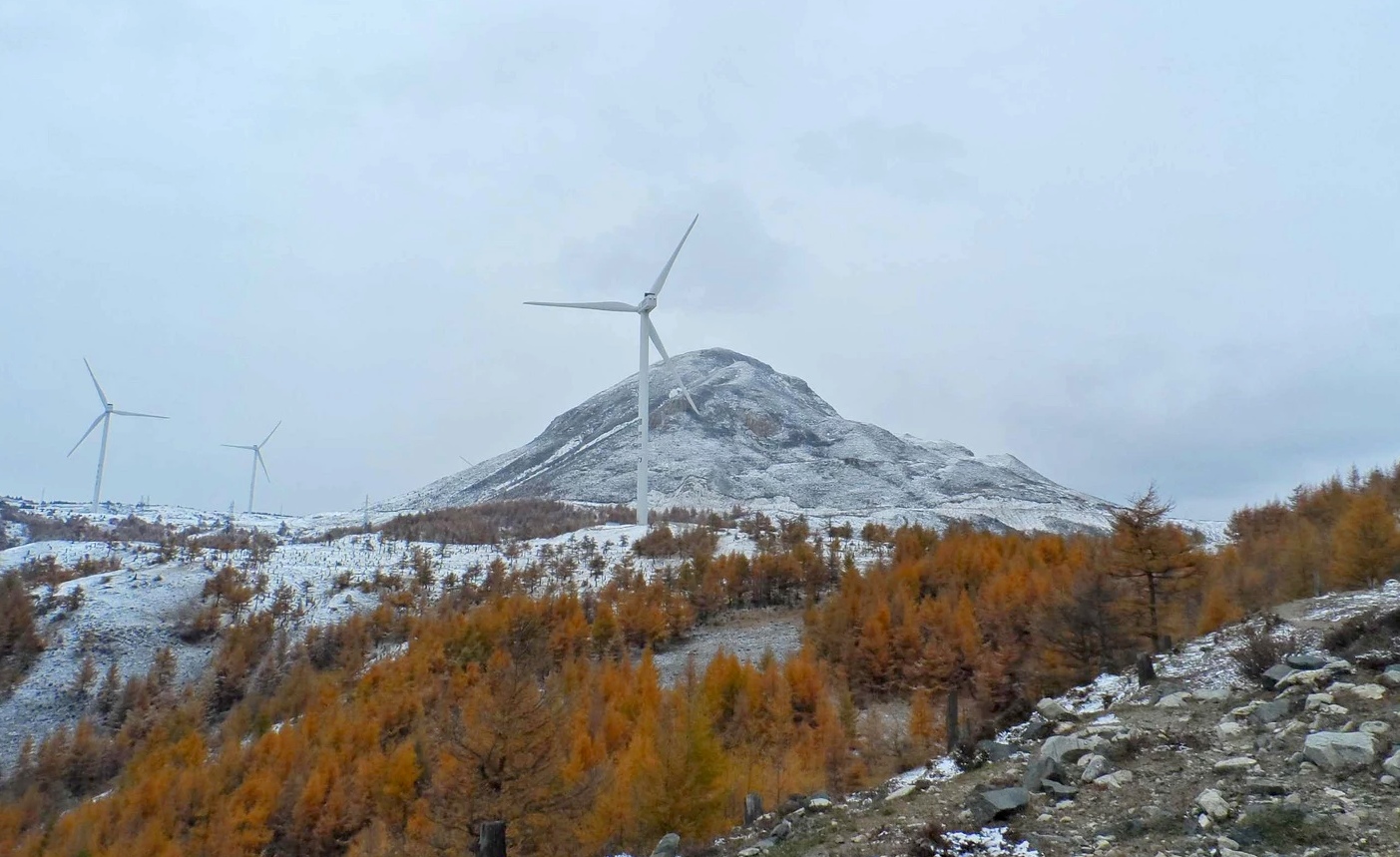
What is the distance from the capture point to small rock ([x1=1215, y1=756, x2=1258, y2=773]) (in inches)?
628

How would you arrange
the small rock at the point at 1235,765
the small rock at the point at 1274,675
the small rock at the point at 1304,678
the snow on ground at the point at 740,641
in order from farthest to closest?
the snow on ground at the point at 740,641, the small rock at the point at 1274,675, the small rock at the point at 1304,678, the small rock at the point at 1235,765

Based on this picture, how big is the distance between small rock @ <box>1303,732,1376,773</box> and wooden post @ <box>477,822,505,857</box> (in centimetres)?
1725

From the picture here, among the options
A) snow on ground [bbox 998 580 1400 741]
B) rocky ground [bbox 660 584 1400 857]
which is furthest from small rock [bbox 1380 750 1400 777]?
snow on ground [bbox 998 580 1400 741]

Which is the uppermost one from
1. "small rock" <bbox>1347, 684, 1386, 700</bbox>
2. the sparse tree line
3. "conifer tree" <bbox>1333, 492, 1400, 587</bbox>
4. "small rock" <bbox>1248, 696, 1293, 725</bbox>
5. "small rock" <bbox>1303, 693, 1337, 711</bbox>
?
"conifer tree" <bbox>1333, 492, 1400, 587</bbox>

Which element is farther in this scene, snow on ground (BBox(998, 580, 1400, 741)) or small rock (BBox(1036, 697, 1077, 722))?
snow on ground (BBox(998, 580, 1400, 741))

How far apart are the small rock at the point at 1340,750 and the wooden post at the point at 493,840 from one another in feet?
56.6

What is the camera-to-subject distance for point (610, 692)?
52781 millimetres

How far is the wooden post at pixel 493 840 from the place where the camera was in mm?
19844

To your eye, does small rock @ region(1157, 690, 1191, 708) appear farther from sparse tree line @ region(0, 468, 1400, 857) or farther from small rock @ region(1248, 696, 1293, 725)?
sparse tree line @ region(0, 468, 1400, 857)

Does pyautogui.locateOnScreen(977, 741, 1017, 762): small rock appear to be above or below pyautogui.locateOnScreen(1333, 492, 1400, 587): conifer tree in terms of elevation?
below

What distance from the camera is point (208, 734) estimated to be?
60469 mm

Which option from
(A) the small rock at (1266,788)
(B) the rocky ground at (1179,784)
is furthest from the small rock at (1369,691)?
(A) the small rock at (1266,788)

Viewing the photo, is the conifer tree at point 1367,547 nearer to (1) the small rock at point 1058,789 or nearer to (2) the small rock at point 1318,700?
(2) the small rock at point 1318,700

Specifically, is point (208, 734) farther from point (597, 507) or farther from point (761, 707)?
point (597, 507)
